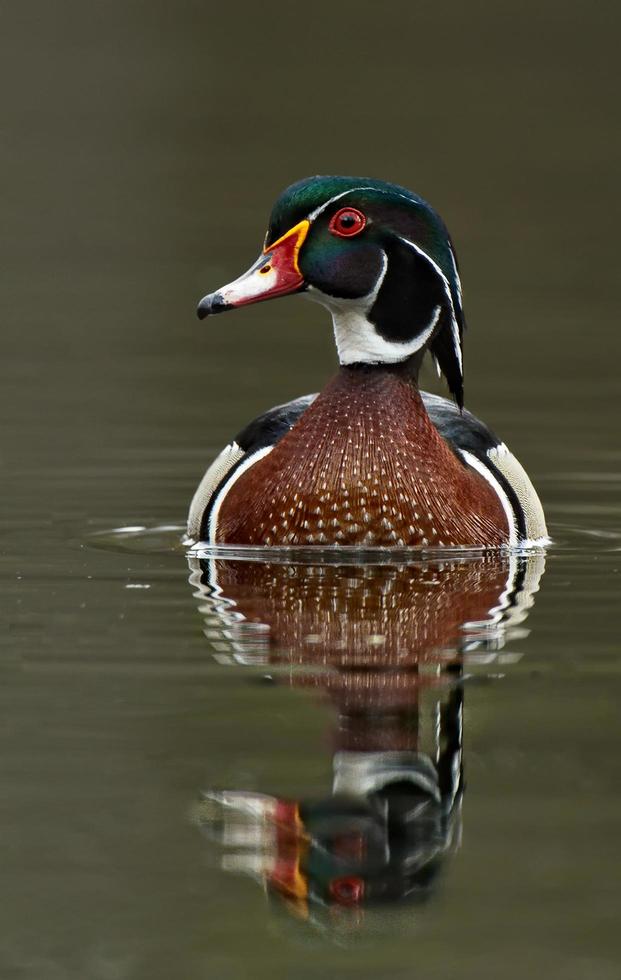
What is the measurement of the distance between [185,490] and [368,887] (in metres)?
5.88

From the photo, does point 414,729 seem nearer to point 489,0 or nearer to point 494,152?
point 494,152

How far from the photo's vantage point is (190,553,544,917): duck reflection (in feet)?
17.3

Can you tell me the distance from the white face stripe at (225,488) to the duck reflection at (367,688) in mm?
343

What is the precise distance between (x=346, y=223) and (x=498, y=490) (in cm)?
134

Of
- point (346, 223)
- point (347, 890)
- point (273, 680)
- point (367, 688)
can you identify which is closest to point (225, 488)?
point (346, 223)

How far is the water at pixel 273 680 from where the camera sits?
16.2ft

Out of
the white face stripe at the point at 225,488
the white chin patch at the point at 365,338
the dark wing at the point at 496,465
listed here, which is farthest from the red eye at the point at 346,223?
the dark wing at the point at 496,465

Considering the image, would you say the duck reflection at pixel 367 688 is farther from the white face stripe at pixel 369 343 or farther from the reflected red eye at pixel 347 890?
the white face stripe at pixel 369 343

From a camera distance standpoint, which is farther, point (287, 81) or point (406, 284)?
point (287, 81)

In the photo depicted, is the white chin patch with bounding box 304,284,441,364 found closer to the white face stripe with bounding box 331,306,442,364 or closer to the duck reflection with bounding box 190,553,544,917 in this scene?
the white face stripe with bounding box 331,306,442,364

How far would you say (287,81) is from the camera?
3478 cm

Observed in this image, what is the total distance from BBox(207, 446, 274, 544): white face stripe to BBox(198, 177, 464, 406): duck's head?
55cm

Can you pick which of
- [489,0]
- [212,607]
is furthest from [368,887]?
[489,0]

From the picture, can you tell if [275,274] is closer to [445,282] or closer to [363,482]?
[445,282]
